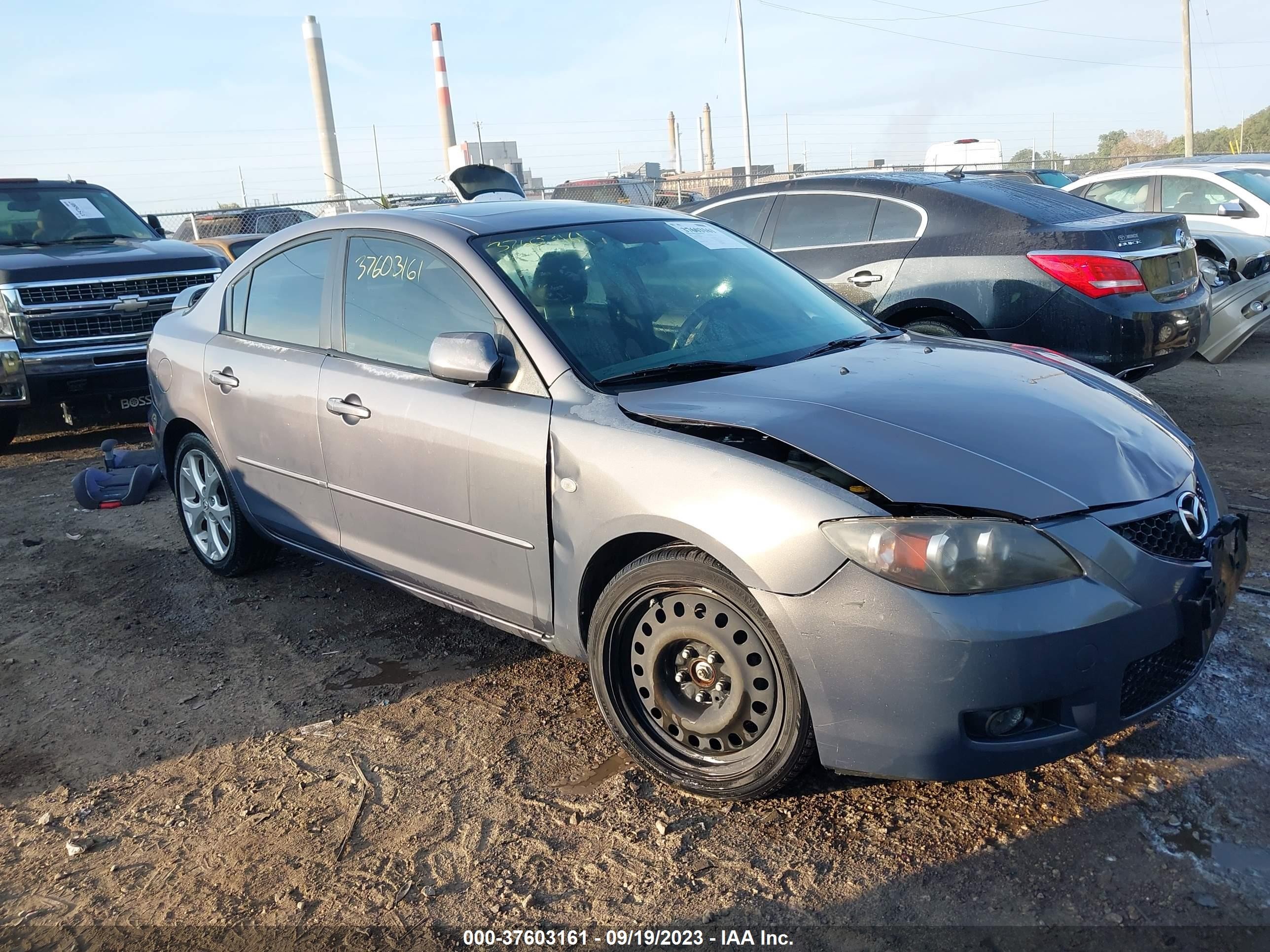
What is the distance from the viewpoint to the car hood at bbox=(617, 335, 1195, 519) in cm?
260

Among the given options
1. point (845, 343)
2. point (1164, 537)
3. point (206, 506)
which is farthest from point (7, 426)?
point (1164, 537)

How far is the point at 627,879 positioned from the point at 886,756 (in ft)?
2.42

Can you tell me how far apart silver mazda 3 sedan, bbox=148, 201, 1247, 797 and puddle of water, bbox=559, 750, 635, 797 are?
0.55 feet

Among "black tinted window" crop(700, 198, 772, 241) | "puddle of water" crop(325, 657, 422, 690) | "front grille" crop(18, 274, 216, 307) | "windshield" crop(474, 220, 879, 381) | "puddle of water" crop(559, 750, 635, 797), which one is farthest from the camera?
"front grille" crop(18, 274, 216, 307)

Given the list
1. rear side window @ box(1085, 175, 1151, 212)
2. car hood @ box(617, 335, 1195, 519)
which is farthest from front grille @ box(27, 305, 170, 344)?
rear side window @ box(1085, 175, 1151, 212)

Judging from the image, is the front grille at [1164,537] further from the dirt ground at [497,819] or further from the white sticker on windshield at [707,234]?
the white sticker on windshield at [707,234]

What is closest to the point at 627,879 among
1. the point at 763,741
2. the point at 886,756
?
the point at 763,741

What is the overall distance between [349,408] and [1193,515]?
2.82 m

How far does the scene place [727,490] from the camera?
2705 mm

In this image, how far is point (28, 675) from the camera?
4.19 m

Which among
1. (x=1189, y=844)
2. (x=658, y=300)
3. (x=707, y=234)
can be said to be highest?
(x=707, y=234)

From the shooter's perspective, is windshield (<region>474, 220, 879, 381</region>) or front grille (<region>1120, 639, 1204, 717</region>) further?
windshield (<region>474, 220, 879, 381</region>)

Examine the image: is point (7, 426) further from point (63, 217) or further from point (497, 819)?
point (497, 819)

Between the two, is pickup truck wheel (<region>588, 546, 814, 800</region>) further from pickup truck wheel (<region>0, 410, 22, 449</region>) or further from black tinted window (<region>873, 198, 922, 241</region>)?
pickup truck wheel (<region>0, 410, 22, 449</region>)
